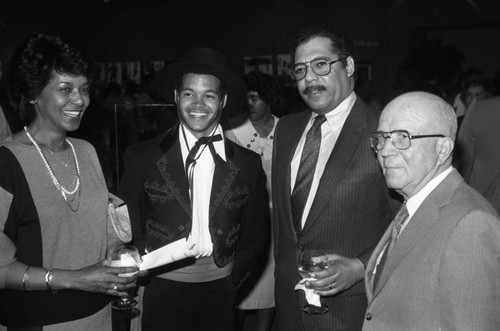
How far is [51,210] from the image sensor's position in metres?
2.16

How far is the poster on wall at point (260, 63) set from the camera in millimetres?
10680

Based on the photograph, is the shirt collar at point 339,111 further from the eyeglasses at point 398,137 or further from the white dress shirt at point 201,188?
the eyeglasses at point 398,137

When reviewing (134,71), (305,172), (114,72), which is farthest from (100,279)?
(114,72)

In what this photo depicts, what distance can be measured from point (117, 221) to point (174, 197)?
351 millimetres

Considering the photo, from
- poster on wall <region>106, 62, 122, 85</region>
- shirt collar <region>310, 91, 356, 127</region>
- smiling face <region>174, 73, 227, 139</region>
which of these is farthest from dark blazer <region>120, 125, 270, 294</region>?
poster on wall <region>106, 62, 122, 85</region>

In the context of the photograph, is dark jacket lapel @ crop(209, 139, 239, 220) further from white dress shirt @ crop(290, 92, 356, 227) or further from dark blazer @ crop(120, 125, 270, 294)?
white dress shirt @ crop(290, 92, 356, 227)

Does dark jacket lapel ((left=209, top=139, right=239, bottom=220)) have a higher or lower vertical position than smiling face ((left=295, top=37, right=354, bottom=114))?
lower

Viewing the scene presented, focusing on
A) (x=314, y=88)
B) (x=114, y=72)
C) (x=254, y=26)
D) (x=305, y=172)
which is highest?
(x=254, y=26)

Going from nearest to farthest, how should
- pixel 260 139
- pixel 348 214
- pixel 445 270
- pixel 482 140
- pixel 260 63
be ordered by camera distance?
pixel 445 270, pixel 348 214, pixel 482 140, pixel 260 139, pixel 260 63

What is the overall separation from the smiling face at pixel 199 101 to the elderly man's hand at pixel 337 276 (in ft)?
2.71

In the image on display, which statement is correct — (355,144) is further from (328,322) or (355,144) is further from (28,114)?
(28,114)

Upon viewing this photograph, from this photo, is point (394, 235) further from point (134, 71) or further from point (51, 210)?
point (134, 71)

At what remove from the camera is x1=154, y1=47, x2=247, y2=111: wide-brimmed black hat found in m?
2.69

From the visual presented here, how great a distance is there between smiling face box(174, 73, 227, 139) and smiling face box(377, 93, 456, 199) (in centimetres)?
97
